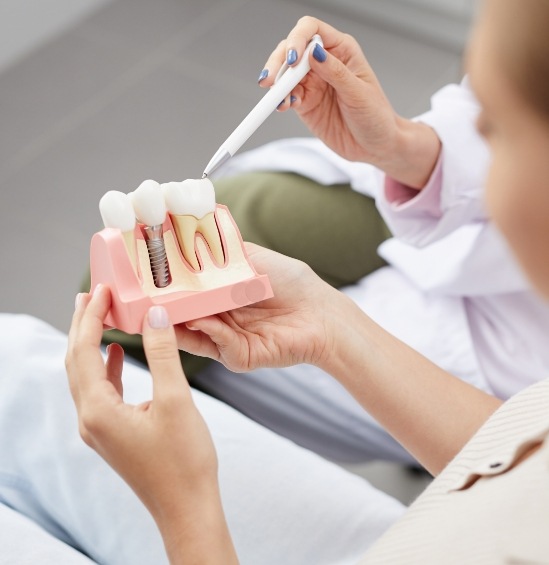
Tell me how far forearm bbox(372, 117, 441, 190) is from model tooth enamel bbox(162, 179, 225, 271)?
36cm

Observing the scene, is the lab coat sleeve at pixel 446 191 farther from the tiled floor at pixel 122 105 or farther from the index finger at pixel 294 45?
the tiled floor at pixel 122 105

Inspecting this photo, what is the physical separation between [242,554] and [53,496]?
213 millimetres

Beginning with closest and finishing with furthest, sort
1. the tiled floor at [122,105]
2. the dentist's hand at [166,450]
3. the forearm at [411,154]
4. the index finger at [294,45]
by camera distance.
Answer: the dentist's hand at [166,450]
the index finger at [294,45]
the forearm at [411,154]
the tiled floor at [122,105]

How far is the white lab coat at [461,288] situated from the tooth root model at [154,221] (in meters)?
0.47

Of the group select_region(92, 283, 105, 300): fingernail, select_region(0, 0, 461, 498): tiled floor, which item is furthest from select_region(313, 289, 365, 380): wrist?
select_region(0, 0, 461, 498): tiled floor

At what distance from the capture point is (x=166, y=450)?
2.23 feet

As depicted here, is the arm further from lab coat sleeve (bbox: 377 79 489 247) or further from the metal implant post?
lab coat sleeve (bbox: 377 79 489 247)

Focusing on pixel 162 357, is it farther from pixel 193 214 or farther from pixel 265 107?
pixel 265 107

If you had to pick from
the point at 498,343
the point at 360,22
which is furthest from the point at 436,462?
the point at 360,22

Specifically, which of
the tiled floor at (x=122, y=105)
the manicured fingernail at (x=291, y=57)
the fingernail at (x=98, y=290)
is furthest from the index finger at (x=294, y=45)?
the tiled floor at (x=122, y=105)

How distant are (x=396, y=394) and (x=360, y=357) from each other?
0.05 metres

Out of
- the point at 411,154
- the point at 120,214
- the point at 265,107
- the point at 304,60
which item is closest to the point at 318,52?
the point at 304,60

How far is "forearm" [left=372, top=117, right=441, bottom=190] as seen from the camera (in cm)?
115

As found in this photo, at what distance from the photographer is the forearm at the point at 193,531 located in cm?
69
